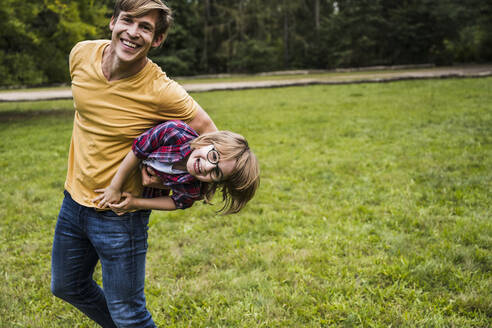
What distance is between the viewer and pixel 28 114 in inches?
539

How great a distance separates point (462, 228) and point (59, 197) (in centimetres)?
520

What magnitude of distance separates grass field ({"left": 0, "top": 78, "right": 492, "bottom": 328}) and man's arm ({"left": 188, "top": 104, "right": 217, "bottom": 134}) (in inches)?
67.6

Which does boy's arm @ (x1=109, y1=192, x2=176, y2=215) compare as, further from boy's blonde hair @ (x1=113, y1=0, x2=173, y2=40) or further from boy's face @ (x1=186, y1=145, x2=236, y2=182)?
boy's blonde hair @ (x1=113, y1=0, x2=173, y2=40)

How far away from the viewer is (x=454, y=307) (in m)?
3.03

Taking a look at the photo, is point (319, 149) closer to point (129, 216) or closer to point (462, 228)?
point (462, 228)

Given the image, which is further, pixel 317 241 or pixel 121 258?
pixel 317 241

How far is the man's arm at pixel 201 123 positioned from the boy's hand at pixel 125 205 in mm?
462

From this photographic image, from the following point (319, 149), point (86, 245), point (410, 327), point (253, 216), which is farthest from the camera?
point (319, 149)

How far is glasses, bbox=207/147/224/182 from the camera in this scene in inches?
67.3

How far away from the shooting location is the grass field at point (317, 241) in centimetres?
307

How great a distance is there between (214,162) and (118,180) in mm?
465

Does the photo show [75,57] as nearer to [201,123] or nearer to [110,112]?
[110,112]

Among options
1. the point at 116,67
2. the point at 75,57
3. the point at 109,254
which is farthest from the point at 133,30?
the point at 109,254

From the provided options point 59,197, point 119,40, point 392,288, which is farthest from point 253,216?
point 119,40
